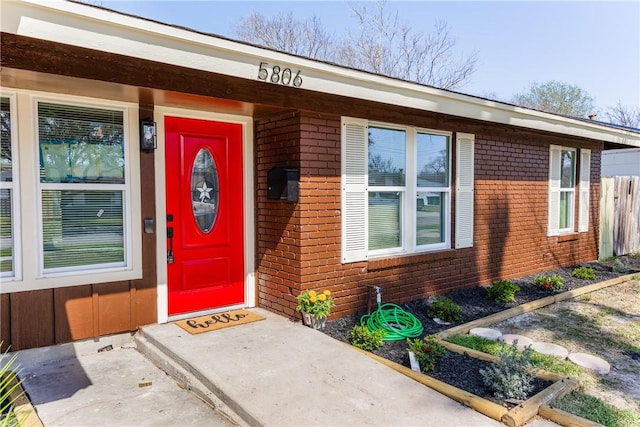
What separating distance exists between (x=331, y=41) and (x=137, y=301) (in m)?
17.2

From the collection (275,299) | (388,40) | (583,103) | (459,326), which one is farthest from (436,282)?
(583,103)

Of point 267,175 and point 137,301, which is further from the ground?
point 267,175

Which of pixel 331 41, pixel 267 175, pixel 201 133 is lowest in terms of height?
pixel 267 175

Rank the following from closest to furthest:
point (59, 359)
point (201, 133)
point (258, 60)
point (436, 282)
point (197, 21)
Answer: point (258, 60) → point (59, 359) → point (201, 133) → point (436, 282) → point (197, 21)

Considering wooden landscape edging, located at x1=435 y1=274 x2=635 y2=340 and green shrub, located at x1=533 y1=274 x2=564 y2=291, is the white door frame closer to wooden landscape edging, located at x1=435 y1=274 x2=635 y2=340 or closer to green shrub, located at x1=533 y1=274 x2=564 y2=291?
wooden landscape edging, located at x1=435 y1=274 x2=635 y2=340

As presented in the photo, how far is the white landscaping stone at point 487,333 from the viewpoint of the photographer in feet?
14.6

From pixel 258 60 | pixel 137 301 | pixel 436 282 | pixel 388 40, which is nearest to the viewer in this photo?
pixel 258 60

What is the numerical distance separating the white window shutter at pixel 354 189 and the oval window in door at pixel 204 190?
142 cm

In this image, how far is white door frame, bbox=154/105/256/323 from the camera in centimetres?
424

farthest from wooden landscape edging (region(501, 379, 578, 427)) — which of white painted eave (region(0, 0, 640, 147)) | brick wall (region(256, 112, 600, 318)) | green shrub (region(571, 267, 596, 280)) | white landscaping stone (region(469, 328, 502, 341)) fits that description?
green shrub (region(571, 267, 596, 280))

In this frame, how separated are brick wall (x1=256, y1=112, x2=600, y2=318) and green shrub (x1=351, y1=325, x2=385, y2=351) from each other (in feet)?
2.01

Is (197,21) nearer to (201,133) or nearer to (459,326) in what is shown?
(201,133)

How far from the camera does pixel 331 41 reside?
62.2 feet

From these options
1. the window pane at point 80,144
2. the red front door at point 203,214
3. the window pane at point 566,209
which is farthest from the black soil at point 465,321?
the window pane at point 80,144
